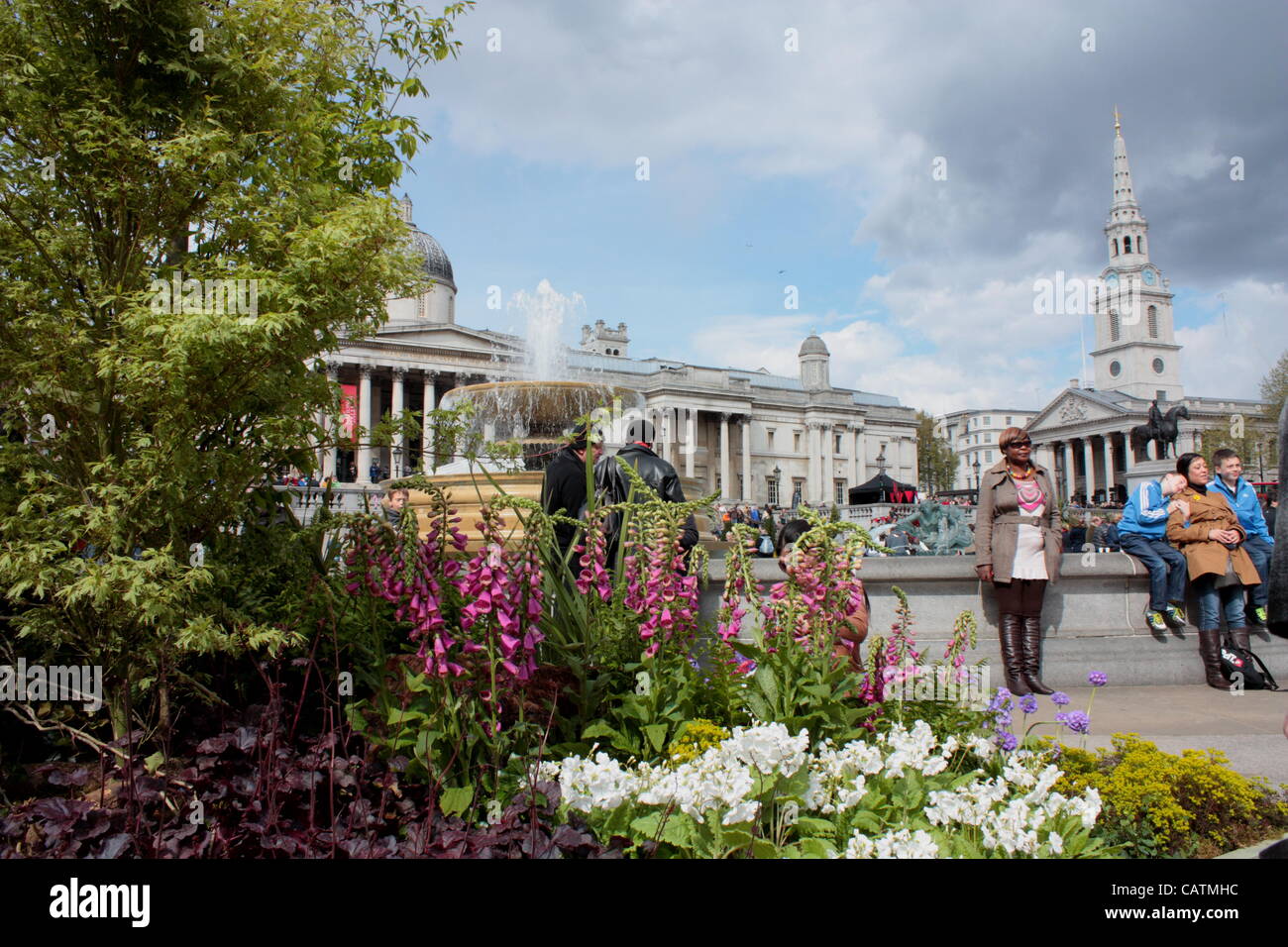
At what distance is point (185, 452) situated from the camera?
11.0ft

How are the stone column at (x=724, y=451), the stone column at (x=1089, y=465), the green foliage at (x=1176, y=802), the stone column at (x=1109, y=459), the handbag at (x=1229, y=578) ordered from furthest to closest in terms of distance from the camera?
the stone column at (x=1089, y=465)
the stone column at (x=1109, y=459)
the stone column at (x=724, y=451)
the handbag at (x=1229, y=578)
the green foliage at (x=1176, y=802)

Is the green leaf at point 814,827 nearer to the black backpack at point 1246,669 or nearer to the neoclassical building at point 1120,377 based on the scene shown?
the black backpack at point 1246,669

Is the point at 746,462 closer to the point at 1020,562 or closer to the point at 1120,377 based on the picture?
the point at 1120,377

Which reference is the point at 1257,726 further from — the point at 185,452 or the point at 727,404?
the point at 727,404

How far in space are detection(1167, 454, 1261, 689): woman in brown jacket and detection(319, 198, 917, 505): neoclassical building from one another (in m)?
49.7

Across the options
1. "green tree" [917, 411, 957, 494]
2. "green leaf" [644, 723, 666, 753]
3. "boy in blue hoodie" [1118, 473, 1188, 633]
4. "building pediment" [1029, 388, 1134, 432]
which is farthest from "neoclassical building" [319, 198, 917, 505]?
"green leaf" [644, 723, 666, 753]

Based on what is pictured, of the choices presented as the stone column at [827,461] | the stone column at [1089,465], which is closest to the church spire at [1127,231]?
the stone column at [1089,465]

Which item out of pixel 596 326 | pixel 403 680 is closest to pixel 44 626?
pixel 403 680

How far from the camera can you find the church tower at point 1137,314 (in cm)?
9244

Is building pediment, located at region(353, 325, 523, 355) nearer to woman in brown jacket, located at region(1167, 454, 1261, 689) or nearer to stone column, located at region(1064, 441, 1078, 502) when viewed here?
woman in brown jacket, located at region(1167, 454, 1261, 689)

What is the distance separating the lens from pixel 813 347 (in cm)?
8900

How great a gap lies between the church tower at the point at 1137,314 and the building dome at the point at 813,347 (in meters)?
31.7
